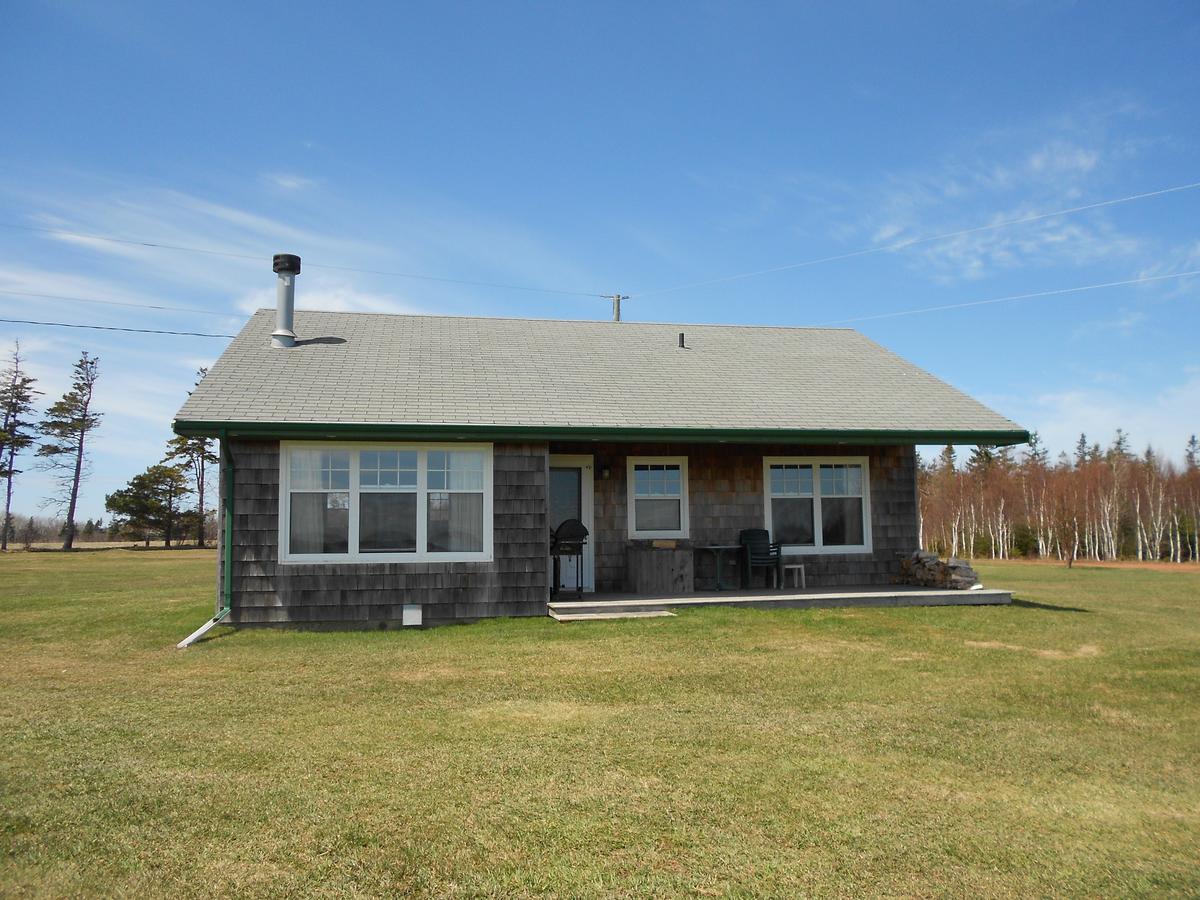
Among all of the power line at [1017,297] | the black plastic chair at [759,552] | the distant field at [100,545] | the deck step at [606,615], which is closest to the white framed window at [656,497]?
the black plastic chair at [759,552]

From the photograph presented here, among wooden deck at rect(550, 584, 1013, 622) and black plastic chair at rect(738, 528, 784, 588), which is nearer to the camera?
wooden deck at rect(550, 584, 1013, 622)

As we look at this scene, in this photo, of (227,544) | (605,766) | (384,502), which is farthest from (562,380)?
(605,766)

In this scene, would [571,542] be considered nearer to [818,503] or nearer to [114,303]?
[818,503]

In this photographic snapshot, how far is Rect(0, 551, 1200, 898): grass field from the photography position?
3322 millimetres

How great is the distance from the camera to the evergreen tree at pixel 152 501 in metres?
41.5

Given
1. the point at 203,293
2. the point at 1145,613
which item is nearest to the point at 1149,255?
the point at 1145,613

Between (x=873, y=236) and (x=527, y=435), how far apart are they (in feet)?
46.8

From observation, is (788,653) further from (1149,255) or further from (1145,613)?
(1149,255)

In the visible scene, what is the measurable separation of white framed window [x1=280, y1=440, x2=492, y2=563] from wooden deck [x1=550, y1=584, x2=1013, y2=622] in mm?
1426

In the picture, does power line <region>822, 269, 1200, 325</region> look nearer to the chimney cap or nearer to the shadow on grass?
the shadow on grass

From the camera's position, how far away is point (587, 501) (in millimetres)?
11984

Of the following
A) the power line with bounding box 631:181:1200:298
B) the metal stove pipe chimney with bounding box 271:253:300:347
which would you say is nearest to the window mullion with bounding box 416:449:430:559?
the metal stove pipe chimney with bounding box 271:253:300:347

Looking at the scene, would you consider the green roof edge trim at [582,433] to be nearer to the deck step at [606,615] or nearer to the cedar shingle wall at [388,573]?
the cedar shingle wall at [388,573]

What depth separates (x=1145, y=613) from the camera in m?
11.5
